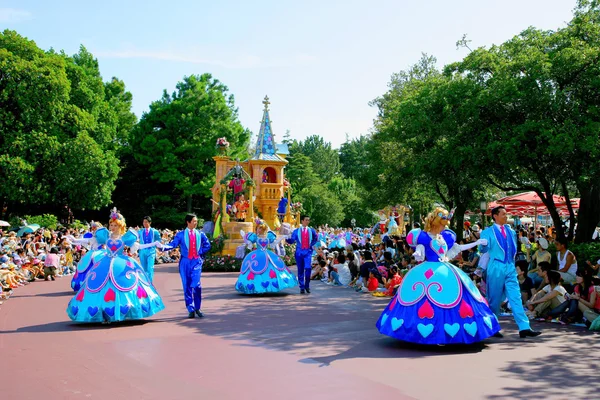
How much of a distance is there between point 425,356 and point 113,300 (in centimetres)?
490

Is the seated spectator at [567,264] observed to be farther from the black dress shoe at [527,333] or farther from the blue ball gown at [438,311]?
the blue ball gown at [438,311]

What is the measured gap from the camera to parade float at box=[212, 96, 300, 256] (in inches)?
936

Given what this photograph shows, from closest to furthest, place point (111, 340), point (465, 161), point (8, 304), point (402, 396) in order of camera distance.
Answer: point (402, 396) → point (111, 340) → point (8, 304) → point (465, 161)

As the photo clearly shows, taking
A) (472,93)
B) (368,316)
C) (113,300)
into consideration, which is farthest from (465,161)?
(113,300)

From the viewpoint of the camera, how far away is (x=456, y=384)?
5.72 metres

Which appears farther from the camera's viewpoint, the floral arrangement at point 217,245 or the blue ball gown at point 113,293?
the floral arrangement at point 217,245

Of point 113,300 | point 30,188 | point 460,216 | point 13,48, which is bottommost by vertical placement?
point 113,300

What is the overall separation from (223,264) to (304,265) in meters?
8.54

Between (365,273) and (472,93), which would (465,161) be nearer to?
(472,93)

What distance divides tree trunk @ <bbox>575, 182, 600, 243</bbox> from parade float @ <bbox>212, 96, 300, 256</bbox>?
12.6 m

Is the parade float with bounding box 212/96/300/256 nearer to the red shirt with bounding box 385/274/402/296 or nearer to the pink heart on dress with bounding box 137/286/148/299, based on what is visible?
the red shirt with bounding box 385/274/402/296

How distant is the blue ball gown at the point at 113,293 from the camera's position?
358 inches

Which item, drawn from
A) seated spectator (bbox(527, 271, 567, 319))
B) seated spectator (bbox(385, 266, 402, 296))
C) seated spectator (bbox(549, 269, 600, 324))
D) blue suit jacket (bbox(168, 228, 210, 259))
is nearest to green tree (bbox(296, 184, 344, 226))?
seated spectator (bbox(385, 266, 402, 296))

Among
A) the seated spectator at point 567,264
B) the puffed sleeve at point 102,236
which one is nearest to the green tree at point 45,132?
the puffed sleeve at point 102,236
